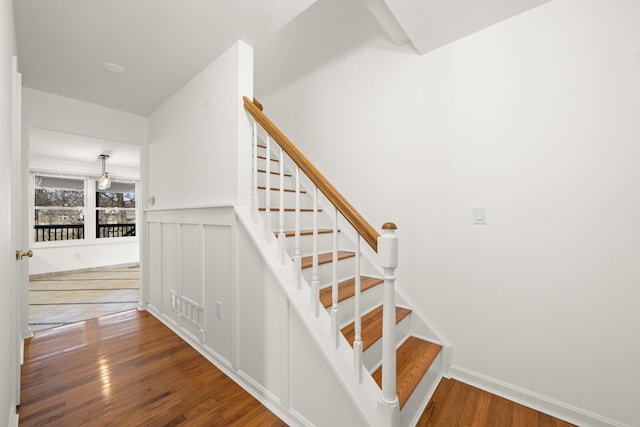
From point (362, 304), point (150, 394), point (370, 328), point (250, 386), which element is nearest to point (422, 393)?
point (370, 328)

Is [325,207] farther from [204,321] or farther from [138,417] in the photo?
[138,417]

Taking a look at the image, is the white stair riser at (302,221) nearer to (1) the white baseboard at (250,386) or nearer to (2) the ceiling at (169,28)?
(1) the white baseboard at (250,386)

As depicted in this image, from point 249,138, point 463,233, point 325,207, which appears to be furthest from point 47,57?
point 463,233

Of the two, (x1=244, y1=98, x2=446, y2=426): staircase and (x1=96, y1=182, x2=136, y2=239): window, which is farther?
(x1=96, y1=182, x2=136, y2=239): window

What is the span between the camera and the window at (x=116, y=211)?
20.3ft

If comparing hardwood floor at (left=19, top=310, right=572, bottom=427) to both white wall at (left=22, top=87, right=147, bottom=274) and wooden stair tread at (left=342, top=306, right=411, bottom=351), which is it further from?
white wall at (left=22, top=87, right=147, bottom=274)

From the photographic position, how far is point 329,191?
1.34 metres

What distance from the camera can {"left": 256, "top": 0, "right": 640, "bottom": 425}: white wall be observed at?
1.39m

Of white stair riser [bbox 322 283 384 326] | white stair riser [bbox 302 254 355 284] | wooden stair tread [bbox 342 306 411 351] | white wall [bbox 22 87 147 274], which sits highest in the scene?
white wall [bbox 22 87 147 274]

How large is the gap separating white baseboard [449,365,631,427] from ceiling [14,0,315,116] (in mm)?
2672

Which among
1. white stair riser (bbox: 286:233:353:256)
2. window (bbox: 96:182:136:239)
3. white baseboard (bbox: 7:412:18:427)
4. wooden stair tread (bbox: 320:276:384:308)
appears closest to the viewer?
white baseboard (bbox: 7:412:18:427)

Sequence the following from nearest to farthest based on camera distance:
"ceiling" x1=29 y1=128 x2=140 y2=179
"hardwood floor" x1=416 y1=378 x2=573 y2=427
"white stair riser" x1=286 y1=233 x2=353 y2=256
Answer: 1. "hardwood floor" x1=416 y1=378 x2=573 y2=427
2. "white stair riser" x1=286 y1=233 x2=353 y2=256
3. "ceiling" x1=29 y1=128 x2=140 y2=179

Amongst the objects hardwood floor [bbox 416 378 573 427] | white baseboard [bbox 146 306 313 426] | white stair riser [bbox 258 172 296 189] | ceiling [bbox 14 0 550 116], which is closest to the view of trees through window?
ceiling [bbox 14 0 550 116]

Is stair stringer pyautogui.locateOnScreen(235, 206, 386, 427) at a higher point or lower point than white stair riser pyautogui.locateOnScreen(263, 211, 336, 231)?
lower
